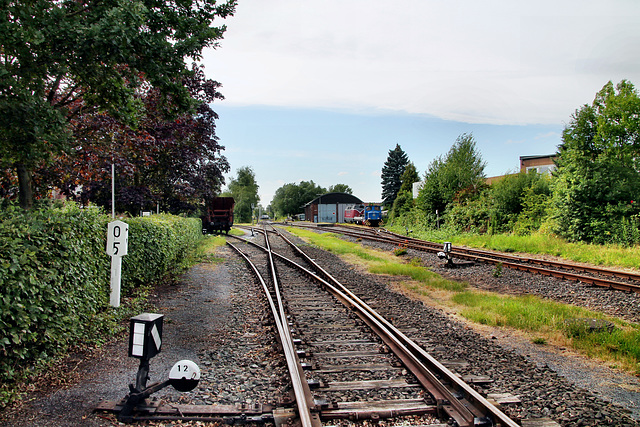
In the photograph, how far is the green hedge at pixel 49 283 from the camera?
3.77 meters

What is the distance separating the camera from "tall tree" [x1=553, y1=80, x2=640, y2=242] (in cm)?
1744

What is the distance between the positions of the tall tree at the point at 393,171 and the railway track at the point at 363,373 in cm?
6555

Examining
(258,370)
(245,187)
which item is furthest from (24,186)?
(245,187)

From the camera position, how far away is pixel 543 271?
11766 mm

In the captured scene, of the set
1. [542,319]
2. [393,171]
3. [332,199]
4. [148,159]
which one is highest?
[393,171]

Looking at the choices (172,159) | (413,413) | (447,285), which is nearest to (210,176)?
(172,159)

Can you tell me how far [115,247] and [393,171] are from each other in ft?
224

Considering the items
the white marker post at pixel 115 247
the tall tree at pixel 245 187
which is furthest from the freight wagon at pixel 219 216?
the tall tree at pixel 245 187

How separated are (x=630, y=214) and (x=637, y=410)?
1694cm

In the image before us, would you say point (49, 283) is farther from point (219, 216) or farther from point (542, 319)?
point (219, 216)

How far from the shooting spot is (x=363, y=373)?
15.0 ft

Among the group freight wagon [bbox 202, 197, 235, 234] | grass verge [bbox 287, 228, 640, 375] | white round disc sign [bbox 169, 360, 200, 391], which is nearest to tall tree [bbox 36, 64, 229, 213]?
white round disc sign [bbox 169, 360, 200, 391]

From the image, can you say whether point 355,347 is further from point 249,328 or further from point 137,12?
point 137,12

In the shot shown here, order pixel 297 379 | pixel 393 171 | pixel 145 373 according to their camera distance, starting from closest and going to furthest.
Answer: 1. pixel 145 373
2. pixel 297 379
3. pixel 393 171
